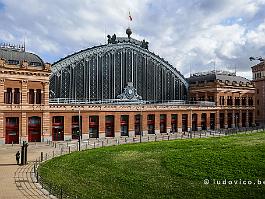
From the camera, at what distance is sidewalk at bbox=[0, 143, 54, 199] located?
2645 cm

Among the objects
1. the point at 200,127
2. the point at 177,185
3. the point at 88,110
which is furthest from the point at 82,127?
the point at 177,185

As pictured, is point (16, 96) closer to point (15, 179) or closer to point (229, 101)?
point (15, 179)

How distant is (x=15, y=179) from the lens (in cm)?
3136

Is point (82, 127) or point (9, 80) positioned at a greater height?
point (9, 80)

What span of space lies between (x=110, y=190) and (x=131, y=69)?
60257 mm

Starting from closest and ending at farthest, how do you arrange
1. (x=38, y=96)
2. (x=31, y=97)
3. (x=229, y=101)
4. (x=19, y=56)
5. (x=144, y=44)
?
(x=31, y=97), (x=38, y=96), (x=19, y=56), (x=144, y=44), (x=229, y=101)

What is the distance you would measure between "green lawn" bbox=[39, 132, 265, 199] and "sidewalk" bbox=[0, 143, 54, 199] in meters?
1.95

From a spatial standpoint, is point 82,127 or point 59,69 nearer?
point 82,127

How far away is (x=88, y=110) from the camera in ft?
226

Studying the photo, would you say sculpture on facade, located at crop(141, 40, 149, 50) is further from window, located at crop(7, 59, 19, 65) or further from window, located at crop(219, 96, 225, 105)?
window, located at crop(7, 59, 19, 65)

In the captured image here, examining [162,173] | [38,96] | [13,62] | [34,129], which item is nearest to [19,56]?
[13,62]

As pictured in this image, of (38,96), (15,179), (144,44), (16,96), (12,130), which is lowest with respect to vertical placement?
(15,179)

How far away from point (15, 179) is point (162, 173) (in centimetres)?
1442

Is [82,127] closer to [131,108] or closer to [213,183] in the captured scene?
[131,108]
